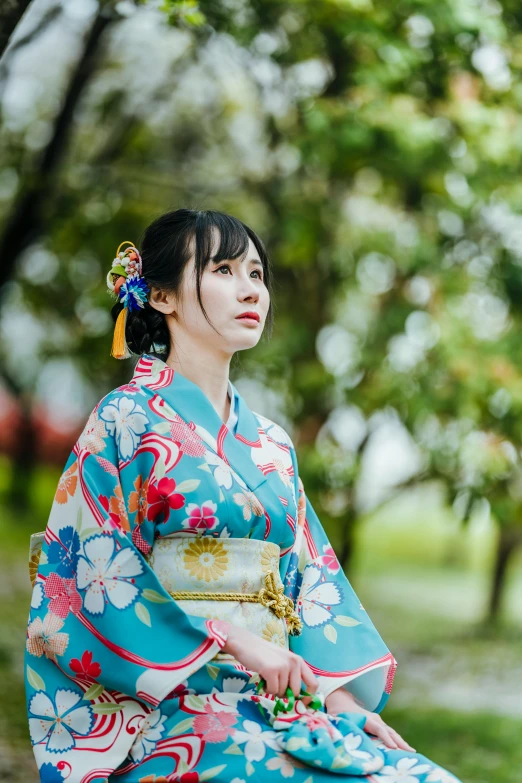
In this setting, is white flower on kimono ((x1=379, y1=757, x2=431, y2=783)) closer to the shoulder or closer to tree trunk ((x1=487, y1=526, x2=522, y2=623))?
the shoulder

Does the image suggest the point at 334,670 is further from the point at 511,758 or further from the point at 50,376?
the point at 50,376

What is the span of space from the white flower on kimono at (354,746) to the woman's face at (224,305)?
74 cm

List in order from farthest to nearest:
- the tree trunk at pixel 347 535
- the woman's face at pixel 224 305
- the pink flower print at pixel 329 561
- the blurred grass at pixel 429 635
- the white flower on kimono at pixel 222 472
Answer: the tree trunk at pixel 347 535 → the blurred grass at pixel 429 635 → the pink flower print at pixel 329 561 → the woman's face at pixel 224 305 → the white flower on kimono at pixel 222 472

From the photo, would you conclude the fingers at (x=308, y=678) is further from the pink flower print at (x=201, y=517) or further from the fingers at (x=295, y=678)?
the pink flower print at (x=201, y=517)

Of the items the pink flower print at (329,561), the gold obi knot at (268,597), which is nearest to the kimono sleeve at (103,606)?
the gold obi knot at (268,597)

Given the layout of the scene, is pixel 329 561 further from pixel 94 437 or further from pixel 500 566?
pixel 500 566

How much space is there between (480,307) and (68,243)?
2.69 m

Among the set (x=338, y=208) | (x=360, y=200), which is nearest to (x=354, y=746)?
(x=338, y=208)

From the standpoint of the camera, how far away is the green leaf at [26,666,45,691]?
1591mm

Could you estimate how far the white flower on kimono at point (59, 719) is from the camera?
1.56m

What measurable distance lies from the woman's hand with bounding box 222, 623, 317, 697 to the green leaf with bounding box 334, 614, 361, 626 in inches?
11.3

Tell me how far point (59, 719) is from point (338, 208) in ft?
13.5

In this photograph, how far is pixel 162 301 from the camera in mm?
1858

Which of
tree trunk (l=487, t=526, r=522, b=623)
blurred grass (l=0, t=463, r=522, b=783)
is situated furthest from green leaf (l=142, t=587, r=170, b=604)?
tree trunk (l=487, t=526, r=522, b=623)
